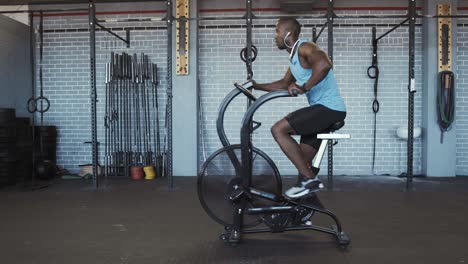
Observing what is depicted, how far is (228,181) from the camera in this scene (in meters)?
2.96

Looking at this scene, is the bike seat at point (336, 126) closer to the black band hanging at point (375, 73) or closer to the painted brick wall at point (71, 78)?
the black band hanging at point (375, 73)

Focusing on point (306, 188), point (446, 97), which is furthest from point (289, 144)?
point (446, 97)

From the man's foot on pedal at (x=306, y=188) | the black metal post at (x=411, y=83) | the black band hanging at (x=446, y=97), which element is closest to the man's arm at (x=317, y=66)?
the man's foot on pedal at (x=306, y=188)

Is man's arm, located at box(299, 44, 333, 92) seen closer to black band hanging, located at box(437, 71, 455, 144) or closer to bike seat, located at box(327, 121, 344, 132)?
bike seat, located at box(327, 121, 344, 132)

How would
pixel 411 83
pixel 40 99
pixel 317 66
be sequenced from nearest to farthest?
pixel 317 66, pixel 411 83, pixel 40 99

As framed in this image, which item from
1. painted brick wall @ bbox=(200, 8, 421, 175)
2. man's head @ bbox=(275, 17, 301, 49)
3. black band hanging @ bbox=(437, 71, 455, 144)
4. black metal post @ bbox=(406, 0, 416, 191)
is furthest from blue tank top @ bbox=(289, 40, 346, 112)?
black band hanging @ bbox=(437, 71, 455, 144)

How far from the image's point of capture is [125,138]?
6383 millimetres

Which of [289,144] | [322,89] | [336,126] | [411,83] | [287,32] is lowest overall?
[289,144]

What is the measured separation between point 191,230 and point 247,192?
0.71 metres

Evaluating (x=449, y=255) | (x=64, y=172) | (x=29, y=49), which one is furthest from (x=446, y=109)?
(x=29, y=49)

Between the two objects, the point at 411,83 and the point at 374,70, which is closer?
the point at 411,83

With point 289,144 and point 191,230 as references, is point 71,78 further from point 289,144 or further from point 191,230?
point 289,144

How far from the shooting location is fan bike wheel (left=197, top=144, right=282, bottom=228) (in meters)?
2.92

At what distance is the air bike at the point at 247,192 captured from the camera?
2.83 m
